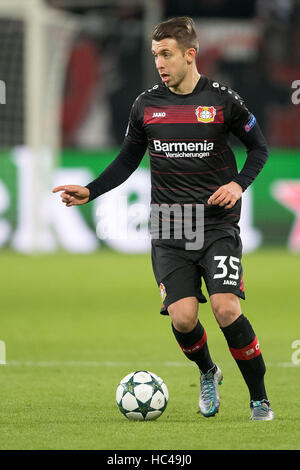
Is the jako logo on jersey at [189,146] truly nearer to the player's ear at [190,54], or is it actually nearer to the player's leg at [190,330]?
the player's ear at [190,54]

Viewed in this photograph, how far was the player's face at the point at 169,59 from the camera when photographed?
18.1 ft

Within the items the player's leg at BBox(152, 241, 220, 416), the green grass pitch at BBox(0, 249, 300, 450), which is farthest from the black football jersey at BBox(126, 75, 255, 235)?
the green grass pitch at BBox(0, 249, 300, 450)

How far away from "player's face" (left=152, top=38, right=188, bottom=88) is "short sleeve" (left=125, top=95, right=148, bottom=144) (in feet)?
0.92

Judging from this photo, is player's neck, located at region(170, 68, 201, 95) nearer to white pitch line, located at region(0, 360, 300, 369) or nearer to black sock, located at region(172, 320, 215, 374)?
black sock, located at region(172, 320, 215, 374)

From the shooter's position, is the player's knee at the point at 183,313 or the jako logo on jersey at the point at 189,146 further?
the jako logo on jersey at the point at 189,146

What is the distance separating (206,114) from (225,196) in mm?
555

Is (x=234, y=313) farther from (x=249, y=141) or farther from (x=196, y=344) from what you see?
(x=249, y=141)

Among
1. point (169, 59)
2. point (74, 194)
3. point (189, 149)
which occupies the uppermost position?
point (169, 59)

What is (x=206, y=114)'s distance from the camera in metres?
5.61

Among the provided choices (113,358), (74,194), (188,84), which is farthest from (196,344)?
(113,358)

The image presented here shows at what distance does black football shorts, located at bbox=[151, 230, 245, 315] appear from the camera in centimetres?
541

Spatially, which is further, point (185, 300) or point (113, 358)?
point (113, 358)

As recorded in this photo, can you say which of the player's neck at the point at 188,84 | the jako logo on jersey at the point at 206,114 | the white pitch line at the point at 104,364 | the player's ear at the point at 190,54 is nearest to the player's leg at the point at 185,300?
the jako logo on jersey at the point at 206,114

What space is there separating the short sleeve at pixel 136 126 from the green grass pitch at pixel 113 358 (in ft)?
4.90
